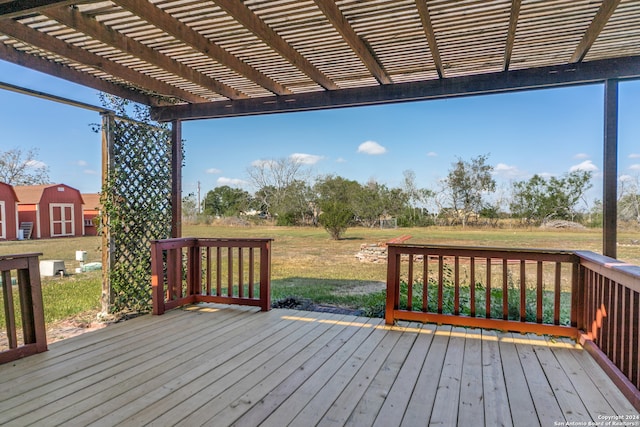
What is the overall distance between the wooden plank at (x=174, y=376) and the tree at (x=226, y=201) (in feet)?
20.5

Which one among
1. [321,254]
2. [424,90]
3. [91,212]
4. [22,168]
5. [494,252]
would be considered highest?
[424,90]

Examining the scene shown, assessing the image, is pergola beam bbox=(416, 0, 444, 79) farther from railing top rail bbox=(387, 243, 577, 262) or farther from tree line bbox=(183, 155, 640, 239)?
tree line bbox=(183, 155, 640, 239)

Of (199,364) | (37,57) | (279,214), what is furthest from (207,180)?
(199,364)

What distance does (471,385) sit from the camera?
7.19ft

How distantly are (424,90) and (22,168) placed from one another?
5948 millimetres

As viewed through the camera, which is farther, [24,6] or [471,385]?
[471,385]

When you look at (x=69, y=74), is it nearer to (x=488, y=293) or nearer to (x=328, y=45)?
(x=328, y=45)

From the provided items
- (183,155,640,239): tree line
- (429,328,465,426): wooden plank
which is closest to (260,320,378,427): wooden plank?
(429,328,465,426): wooden plank

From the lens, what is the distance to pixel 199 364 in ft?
8.23

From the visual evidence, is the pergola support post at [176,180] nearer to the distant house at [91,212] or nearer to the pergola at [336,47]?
the pergola at [336,47]

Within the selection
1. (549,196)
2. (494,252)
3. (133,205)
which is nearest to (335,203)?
(549,196)

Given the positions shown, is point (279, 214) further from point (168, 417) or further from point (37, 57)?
point (168, 417)

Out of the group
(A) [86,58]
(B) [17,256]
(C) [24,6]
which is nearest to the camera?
(C) [24,6]

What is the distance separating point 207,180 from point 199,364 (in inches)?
309
